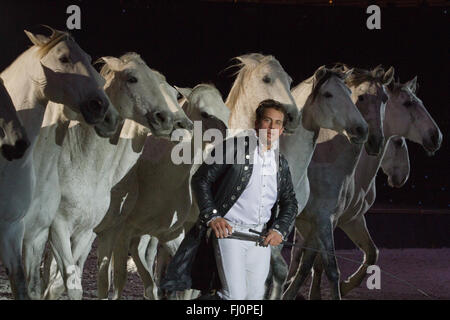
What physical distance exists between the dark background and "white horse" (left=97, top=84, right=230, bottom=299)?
5.81 feet

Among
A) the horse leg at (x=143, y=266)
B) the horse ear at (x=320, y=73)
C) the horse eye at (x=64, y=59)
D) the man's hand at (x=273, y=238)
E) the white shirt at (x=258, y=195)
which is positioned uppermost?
the horse eye at (x=64, y=59)

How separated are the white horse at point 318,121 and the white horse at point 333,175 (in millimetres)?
389

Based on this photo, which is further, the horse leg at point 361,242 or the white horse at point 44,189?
the horse leg at point 361,242

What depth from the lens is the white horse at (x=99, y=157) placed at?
5.70 meters

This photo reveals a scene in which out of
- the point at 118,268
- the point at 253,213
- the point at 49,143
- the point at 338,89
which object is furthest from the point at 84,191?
the point at 338,89

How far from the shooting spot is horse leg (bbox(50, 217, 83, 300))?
5.44 m

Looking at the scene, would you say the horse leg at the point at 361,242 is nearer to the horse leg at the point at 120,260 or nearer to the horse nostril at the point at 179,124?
the horse leg at the point at 120,260

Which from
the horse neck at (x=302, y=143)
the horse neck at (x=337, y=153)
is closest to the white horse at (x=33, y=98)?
the horse neck at (x=302, y=143)

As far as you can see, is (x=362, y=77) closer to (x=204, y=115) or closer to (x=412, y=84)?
(x=412, y=84)

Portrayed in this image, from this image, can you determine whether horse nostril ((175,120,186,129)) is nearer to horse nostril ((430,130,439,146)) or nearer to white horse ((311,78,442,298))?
white horse ((311,78,442,298))

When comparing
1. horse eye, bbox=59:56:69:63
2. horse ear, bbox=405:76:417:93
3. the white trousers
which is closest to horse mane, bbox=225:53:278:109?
horse eye, bbox=59:56:69:63

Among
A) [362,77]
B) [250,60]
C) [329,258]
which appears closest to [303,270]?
[329,258]
